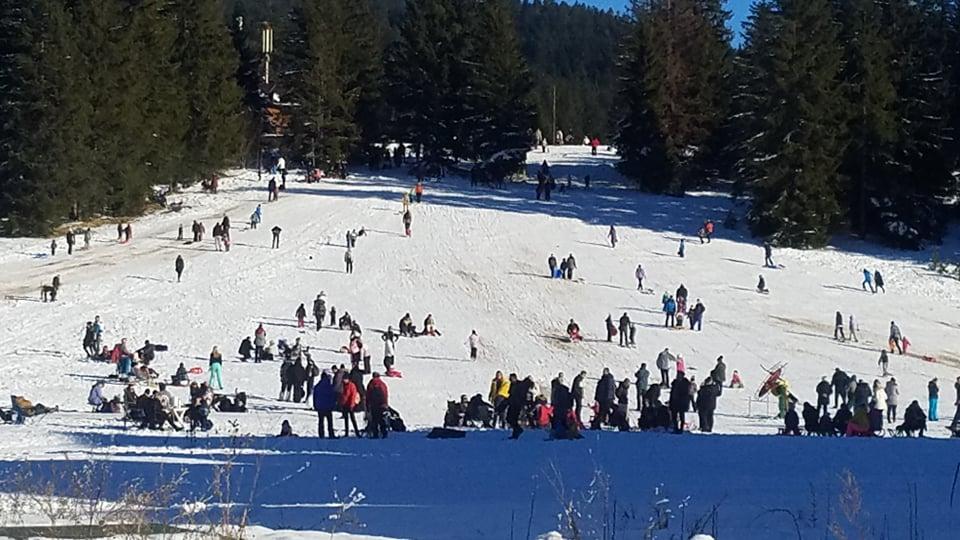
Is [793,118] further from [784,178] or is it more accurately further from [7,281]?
[7,281]

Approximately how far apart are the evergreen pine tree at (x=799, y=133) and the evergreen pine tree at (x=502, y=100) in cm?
1486

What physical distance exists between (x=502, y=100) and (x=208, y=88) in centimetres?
1548

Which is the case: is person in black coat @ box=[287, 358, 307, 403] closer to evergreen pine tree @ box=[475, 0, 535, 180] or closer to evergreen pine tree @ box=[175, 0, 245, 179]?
evergreen pine tree @ box=[175, 0, 245, 179]

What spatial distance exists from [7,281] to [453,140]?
3069 centimetres

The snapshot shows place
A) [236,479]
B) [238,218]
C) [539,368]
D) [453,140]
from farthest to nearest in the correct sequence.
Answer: [453,140]
[238,218]
[539,368]
[236,479]

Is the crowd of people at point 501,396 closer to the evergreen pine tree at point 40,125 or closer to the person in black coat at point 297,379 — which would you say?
the person in black coat at point 297,379

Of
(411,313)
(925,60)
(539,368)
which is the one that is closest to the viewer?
(539,368)

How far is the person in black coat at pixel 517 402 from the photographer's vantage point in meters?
17.3

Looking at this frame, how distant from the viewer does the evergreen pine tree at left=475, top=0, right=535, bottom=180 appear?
6362cm

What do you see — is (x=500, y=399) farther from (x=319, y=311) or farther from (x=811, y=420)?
(x=319, y=311)

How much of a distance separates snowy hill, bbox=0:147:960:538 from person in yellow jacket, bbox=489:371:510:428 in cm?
134

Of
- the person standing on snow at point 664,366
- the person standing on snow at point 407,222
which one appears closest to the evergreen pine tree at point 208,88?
the person standing on snow at point 407,222

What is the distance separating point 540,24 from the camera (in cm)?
17638

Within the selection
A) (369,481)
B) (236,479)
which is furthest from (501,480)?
(236,479)
